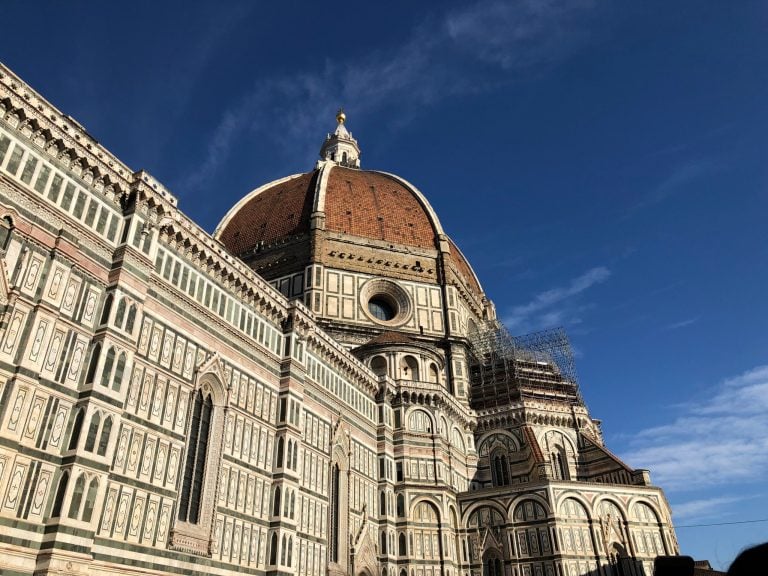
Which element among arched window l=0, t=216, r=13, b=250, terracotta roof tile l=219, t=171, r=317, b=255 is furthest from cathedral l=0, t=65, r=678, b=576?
terracotta roof tile l=219, t=171, r=317, b=255

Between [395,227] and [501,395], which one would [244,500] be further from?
[395,227]

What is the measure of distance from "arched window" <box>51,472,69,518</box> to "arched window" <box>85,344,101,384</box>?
9.45 feet

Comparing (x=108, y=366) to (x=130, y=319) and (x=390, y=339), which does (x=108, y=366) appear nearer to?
(x=130, y=319)

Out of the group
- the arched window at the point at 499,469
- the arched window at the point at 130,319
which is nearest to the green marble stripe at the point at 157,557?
the arched window at the point at 130,319

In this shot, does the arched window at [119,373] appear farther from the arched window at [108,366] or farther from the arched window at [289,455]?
the arched window at [289,455]

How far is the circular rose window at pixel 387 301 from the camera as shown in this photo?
4631cm

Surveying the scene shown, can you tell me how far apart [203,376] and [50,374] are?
22.1 ft

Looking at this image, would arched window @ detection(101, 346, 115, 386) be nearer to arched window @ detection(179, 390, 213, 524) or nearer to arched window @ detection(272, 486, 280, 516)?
arched window @ detection(179, 390, 213, 524)

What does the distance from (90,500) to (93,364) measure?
4.03 m

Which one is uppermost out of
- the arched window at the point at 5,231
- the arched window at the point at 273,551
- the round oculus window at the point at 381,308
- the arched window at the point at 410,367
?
the round oculus window at the point at 381,308

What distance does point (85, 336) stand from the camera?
19625mm

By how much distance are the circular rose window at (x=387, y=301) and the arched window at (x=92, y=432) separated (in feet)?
93.0

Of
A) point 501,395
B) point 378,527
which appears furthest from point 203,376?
point 501,395

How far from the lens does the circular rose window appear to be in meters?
46.3
